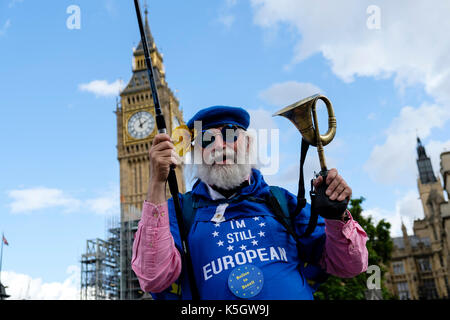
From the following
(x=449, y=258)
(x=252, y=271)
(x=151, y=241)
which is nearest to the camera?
(x=151, y=241)

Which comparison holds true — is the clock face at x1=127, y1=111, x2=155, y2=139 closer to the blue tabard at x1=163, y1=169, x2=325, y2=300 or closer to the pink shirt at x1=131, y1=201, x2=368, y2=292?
the blue tabard at x1=163, y1=169, x2=325, y2=300

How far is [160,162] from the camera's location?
237 centimetres

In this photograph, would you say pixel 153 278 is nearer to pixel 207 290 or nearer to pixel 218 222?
pixel 207 290

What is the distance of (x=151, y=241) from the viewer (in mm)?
2453

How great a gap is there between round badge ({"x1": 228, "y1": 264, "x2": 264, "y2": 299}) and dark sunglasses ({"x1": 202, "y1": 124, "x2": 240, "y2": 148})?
906 millimetres

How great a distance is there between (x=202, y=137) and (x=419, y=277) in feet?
226

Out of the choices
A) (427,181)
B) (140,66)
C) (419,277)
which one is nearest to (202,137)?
(140,66)

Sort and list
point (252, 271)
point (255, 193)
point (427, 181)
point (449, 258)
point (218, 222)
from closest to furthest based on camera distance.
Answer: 1. point (252, 271)
2. point (218, 222)
3. point (255, 193)
4. point (449, 258)
5. point (427, 181)

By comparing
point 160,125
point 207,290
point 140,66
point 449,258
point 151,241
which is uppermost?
point 140,66

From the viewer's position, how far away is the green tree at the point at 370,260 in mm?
18031

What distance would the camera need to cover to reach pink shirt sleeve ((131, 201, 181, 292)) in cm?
245

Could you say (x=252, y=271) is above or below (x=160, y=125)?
below

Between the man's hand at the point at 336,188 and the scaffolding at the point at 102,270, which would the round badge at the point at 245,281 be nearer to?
the man's hand at the point at 336,188

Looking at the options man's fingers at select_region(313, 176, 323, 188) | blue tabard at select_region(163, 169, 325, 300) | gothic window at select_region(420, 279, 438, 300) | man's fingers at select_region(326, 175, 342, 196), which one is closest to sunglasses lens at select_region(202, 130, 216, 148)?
blue tabard at select_region(163, 169, 325, 300)
